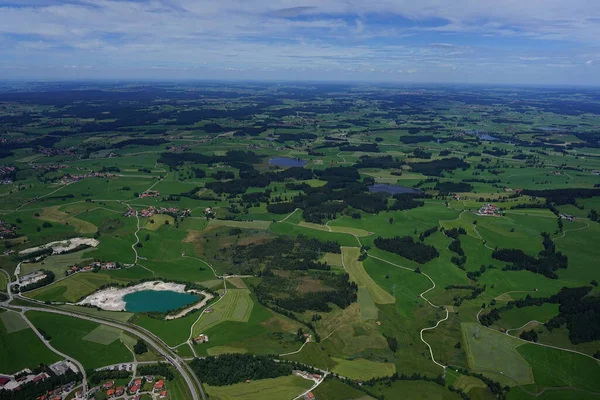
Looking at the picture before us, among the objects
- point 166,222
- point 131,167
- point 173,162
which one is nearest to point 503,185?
point 166,222

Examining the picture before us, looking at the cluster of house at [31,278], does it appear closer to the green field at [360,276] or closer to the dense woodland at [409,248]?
the green field at [360,276]

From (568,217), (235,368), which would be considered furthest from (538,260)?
(235,368)

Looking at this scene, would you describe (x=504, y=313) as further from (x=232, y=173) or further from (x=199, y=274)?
(x=232, y=173)

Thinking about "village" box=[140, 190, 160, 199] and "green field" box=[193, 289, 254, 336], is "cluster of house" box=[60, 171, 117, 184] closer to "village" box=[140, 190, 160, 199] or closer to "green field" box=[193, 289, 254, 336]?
"village" box=[140, 190, 160, 199]

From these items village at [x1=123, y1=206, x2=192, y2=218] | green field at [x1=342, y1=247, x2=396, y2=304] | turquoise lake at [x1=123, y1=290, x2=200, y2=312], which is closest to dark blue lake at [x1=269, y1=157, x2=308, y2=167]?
village at [x1=123, y1=206, x2=192, y2=218]

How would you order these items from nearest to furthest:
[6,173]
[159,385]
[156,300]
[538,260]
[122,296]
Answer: [159,385] → [156,300] → [122,296] → [538,260] → [6,173]

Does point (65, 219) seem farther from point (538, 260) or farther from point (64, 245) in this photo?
point (538, 260)
